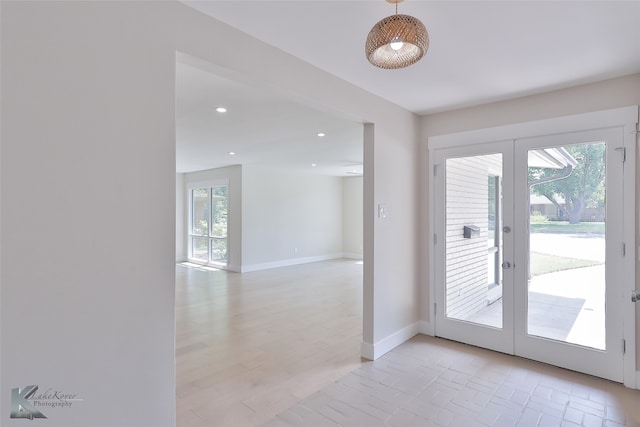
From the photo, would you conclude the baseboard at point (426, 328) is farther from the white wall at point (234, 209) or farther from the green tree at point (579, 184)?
the white wall at point (234, 209)

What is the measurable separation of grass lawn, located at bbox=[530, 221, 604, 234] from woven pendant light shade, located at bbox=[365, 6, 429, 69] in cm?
238

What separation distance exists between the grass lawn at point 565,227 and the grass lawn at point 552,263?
242mm

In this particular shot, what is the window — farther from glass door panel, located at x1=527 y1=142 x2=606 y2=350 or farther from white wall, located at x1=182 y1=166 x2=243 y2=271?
glass door panel, located at x1=527 y1=142 x2=606 y2=350

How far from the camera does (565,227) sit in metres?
3.06

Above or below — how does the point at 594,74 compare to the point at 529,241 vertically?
above

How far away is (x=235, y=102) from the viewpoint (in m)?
3.49

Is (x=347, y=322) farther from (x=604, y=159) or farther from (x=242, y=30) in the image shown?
(x=242, y=30)

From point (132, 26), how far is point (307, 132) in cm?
322

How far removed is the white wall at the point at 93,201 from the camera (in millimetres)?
1332

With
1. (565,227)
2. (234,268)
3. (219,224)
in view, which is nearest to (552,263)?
(565,227)

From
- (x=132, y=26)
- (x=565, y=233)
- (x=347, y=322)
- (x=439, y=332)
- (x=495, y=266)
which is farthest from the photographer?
(x=347, y=322)

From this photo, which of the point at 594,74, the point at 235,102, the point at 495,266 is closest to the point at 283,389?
the point at 495,266

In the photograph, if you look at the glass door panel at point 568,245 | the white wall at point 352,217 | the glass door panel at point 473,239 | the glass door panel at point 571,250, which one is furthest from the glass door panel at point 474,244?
the white wall at point 352,217

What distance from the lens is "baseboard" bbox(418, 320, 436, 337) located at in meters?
3.87
